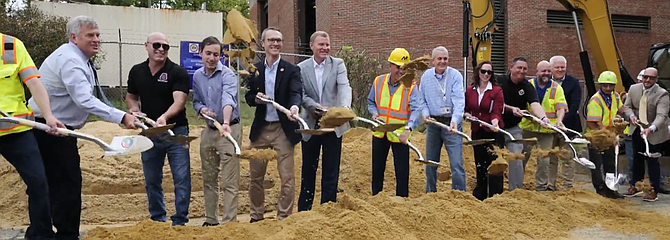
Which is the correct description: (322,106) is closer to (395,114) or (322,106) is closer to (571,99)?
(395,114)

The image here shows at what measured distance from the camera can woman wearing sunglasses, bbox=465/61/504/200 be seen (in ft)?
25.8

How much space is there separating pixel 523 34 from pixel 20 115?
21.3 m

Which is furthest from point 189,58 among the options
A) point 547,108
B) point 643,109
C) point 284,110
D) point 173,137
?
point 643,109

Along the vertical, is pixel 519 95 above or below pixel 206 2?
below

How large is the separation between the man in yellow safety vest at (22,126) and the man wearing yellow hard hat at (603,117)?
712cm

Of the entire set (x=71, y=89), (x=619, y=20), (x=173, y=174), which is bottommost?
(x=173, y=174)

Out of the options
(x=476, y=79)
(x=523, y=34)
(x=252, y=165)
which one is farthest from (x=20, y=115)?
(x=523, y=34)

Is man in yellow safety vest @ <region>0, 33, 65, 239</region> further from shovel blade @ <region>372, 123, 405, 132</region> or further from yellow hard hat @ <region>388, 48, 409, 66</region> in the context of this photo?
yellow hard hat @ <region>388, 48, 409, 66</region>

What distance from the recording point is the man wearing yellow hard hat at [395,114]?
748 cm

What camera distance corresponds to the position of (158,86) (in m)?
6.38

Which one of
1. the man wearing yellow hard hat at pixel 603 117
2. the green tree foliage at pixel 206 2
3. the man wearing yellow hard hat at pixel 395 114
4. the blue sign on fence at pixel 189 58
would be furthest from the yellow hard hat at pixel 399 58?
the green tree foliage at pixel 206 2

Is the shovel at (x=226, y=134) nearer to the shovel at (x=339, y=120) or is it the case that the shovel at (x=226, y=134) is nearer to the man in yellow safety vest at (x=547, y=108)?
the shovel at (x=339, y=120)

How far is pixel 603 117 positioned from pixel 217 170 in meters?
5.67

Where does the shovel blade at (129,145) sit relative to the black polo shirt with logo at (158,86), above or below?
below
